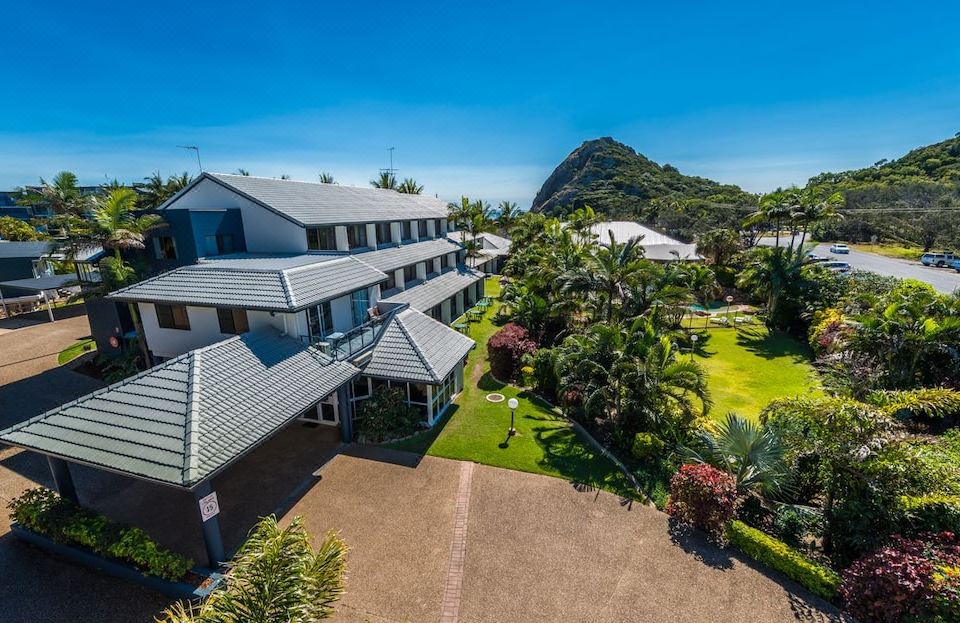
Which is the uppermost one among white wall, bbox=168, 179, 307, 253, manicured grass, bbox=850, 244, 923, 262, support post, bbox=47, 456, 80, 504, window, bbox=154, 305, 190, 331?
white wall, bbox=168, 179, 307, 253

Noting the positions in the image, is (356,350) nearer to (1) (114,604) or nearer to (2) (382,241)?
(1) (114,604)

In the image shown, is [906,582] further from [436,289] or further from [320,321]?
[436,289]

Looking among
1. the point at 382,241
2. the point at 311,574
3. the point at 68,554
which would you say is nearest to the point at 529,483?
the point at 311,574

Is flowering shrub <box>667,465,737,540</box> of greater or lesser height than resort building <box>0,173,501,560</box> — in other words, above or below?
below

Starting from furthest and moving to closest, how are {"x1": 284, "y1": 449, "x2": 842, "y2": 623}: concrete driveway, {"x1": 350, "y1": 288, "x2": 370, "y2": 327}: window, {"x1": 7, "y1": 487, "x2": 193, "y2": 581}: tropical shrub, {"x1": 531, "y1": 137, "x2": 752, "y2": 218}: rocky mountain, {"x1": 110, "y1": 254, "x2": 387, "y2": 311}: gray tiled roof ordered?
{"x1": 531, "y1": 137, "x2": 752, "y2": 218}: rocky mountain
{"x1": 350, "y1": 288, "x2": 370, "y2": 327}: window
{"x1": 110, "y1": 254, "x2": 387, "y2": 311}: gray tiled roof
{"x1": 7, "y1": 487, "x2": 193, "y2": 581}: tropical shrub
{"x1": 284, "y1": 449, "x2": 842, "y2": 623}: concrete driveway

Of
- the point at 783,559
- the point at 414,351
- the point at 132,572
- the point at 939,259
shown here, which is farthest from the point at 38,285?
the point at 939,259

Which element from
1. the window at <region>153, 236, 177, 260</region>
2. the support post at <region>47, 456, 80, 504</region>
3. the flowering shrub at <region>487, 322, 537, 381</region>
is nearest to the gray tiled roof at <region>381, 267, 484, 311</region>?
the flowering shrub at <region>487, 322, 537, 381</region>

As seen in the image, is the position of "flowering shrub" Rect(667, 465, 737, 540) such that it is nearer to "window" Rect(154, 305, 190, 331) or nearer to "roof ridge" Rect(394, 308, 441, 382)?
"roof ridge" Rect(394, 308, 441, 382)

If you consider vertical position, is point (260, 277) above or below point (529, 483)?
→ above
